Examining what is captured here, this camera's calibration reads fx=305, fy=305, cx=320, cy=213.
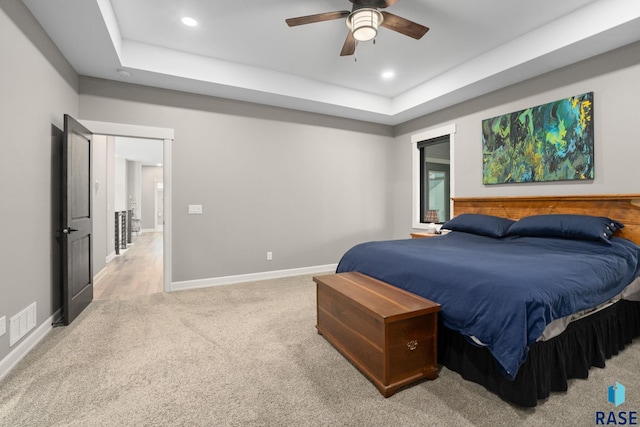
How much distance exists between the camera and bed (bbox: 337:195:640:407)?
5.19 ft

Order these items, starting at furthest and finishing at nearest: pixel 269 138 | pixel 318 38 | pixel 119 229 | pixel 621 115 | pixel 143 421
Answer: pixel 119 229
pixel 269 138
pixel 318 38
pixel 621 115
pixel 143 421

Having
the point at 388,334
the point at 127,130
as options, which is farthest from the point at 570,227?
Result: the point at 127,130

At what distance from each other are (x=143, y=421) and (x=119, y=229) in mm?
6518

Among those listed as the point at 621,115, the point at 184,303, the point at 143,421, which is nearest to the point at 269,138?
the point at 184,303

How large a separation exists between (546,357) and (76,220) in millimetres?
3969

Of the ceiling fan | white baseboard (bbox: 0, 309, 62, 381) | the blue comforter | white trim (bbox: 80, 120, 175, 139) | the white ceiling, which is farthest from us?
white trim (bbox: 80, 120, 175, 139)

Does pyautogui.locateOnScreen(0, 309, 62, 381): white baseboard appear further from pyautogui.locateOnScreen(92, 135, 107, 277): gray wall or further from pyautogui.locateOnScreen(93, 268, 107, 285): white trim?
pyautogui.locateOnScreen(92, 135, 107, 277): gray wall

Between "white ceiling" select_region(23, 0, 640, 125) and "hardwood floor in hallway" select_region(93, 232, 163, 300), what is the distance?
2.58m

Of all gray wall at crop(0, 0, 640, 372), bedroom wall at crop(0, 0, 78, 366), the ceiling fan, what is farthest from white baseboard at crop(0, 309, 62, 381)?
the ceiling fan

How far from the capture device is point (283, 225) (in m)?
4.63

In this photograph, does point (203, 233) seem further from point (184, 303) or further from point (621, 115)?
point (621, 115)

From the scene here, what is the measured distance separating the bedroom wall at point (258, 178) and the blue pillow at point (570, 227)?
2.66 m

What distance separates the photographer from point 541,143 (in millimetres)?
3434

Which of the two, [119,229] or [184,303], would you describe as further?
[119,229]
